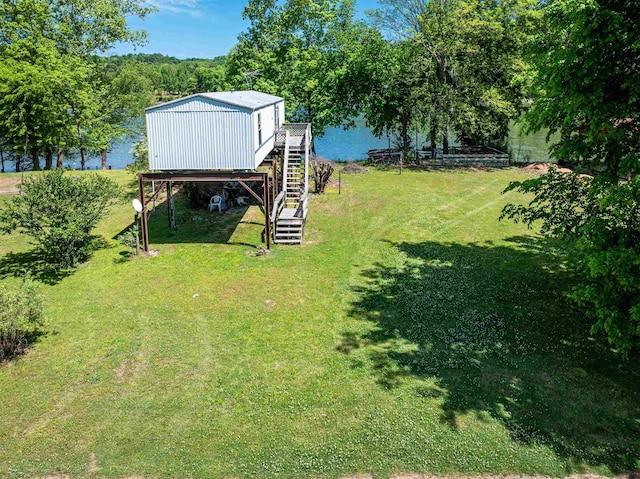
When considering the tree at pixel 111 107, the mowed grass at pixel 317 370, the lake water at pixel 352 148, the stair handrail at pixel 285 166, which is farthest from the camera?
the lake water at pixel 352 148

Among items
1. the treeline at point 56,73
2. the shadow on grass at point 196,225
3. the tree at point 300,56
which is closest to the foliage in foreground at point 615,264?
the shadow on grass at point 196,225

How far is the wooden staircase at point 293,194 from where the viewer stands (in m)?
16.9

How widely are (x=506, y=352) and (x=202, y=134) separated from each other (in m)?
11.2

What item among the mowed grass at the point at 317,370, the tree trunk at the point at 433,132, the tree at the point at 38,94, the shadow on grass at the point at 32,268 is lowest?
the mowed grass at the point at 317,370

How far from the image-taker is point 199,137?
50.0 ft

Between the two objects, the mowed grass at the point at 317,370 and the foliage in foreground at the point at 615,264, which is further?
the foliage in foreground at the point at 615,264

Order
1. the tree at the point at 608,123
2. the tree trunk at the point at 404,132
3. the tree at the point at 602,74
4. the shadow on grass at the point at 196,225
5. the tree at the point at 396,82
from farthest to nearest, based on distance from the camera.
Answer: the tree trunk at the point at 404,132 < the tree at the point at 396,82 < the shadow on grass at the point at 196,225 < the tree at the point at 602,74 < the tree at the point at 608,123

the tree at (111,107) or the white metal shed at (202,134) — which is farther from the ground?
Answer: the tree at (111,107)

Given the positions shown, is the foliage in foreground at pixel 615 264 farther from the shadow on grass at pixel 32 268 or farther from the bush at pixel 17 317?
the shadow on grass at pixel 32 268

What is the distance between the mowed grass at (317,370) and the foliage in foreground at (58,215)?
0.81 metres

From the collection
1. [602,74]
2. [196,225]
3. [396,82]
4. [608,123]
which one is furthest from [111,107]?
[608,123]

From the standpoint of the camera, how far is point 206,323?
37.4 feet

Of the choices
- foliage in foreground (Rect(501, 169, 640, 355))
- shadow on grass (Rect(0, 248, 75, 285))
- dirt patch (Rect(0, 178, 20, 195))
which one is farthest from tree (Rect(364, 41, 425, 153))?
foliage in foreground (Rect(501, 169, 640, 355))

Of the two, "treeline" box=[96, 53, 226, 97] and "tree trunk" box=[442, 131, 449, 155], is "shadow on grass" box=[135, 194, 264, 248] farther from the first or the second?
"tree trunk" box=[442, 131, 449, 155]
